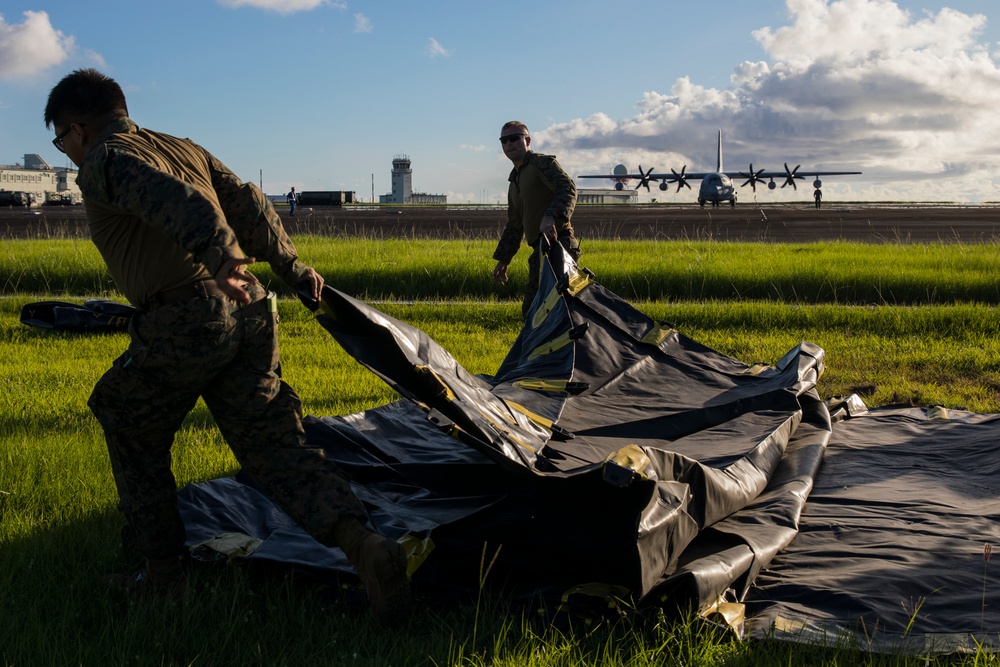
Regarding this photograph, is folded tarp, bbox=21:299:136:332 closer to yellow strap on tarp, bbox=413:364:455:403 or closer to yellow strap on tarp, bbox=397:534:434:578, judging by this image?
yellow strap on tarp, bbox=413:364:455:403

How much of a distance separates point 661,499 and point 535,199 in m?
4.87

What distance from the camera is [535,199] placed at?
7754 millimetres

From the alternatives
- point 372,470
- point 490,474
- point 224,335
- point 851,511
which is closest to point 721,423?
point 851,511

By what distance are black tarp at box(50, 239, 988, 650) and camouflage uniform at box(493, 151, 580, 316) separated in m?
1.98

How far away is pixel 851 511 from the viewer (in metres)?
4.20

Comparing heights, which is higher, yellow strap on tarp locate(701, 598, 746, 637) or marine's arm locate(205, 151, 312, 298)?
marine's arm locate(205, 151, 312, 298)

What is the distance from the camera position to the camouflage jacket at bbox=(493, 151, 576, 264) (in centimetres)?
A: 738

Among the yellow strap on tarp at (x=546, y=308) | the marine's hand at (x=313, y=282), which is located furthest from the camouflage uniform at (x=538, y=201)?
the marine's hand at (x=313, y=282)

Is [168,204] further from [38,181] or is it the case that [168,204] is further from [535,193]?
[38,181]

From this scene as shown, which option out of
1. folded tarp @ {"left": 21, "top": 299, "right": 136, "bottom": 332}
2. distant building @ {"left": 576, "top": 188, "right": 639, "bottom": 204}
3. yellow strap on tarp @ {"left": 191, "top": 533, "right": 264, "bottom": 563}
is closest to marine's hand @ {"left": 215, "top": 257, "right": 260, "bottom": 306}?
yellow strap on tarp @ {"left": 191, "top": 533, "right": 264, "bottom": 563}

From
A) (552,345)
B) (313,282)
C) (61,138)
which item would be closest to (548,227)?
(552,345)

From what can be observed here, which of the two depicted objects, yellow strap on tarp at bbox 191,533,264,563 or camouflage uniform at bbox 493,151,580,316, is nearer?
yellow strap on tarp at bbox 191,533,264,563

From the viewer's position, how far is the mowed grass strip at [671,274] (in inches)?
491

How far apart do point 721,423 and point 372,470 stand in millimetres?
2189
